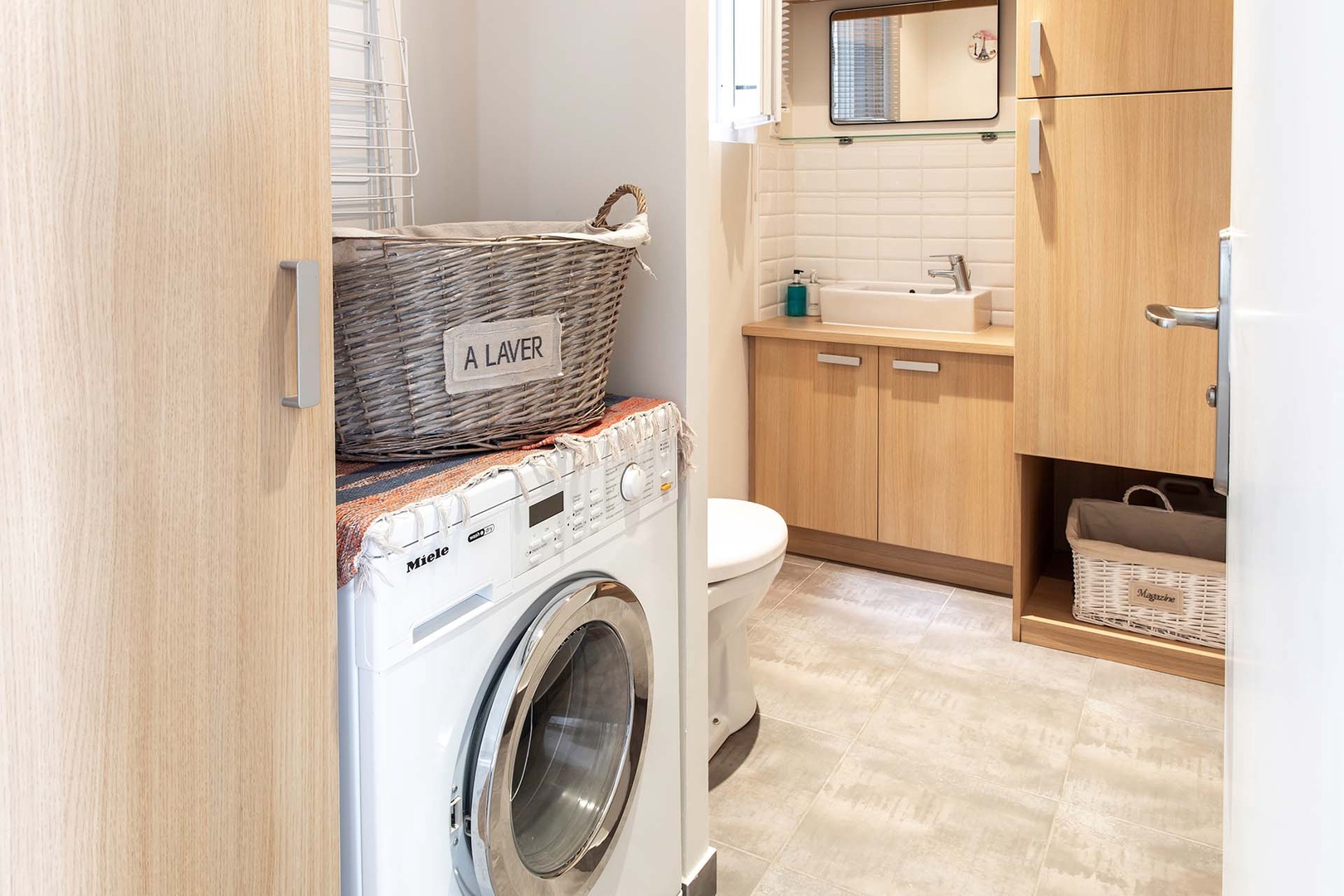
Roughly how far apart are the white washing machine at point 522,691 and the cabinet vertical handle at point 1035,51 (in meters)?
1.59

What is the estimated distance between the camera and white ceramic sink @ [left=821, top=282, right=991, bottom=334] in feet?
10.7

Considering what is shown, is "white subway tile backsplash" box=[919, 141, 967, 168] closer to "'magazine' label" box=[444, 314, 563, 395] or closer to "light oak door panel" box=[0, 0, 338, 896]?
"'magazine' label" box=[444, 314, 563, 395]

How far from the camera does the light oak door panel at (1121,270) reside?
96.6 inches

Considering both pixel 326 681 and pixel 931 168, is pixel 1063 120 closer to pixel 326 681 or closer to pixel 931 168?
pixel 931 168

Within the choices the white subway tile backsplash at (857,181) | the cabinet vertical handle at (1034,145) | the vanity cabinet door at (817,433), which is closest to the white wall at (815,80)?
the white subway tile backsplash at (857,181)

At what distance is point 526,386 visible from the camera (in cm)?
139

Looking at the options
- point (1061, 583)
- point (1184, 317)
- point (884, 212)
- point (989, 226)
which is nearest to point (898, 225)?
point (884, 212)

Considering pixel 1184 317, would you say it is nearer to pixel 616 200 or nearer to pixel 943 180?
pixel 616 200

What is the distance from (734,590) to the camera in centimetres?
219

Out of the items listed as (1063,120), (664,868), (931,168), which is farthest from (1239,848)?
(931,168)

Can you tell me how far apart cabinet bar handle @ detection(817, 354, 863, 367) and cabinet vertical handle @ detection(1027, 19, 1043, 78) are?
40.4 inches

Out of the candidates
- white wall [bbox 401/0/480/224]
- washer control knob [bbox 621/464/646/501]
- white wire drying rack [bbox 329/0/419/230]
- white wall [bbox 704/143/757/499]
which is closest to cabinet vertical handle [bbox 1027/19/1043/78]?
white wall [bbox 704/143/757/499]

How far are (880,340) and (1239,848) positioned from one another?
107 inches

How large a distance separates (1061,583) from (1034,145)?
4.46 feet
